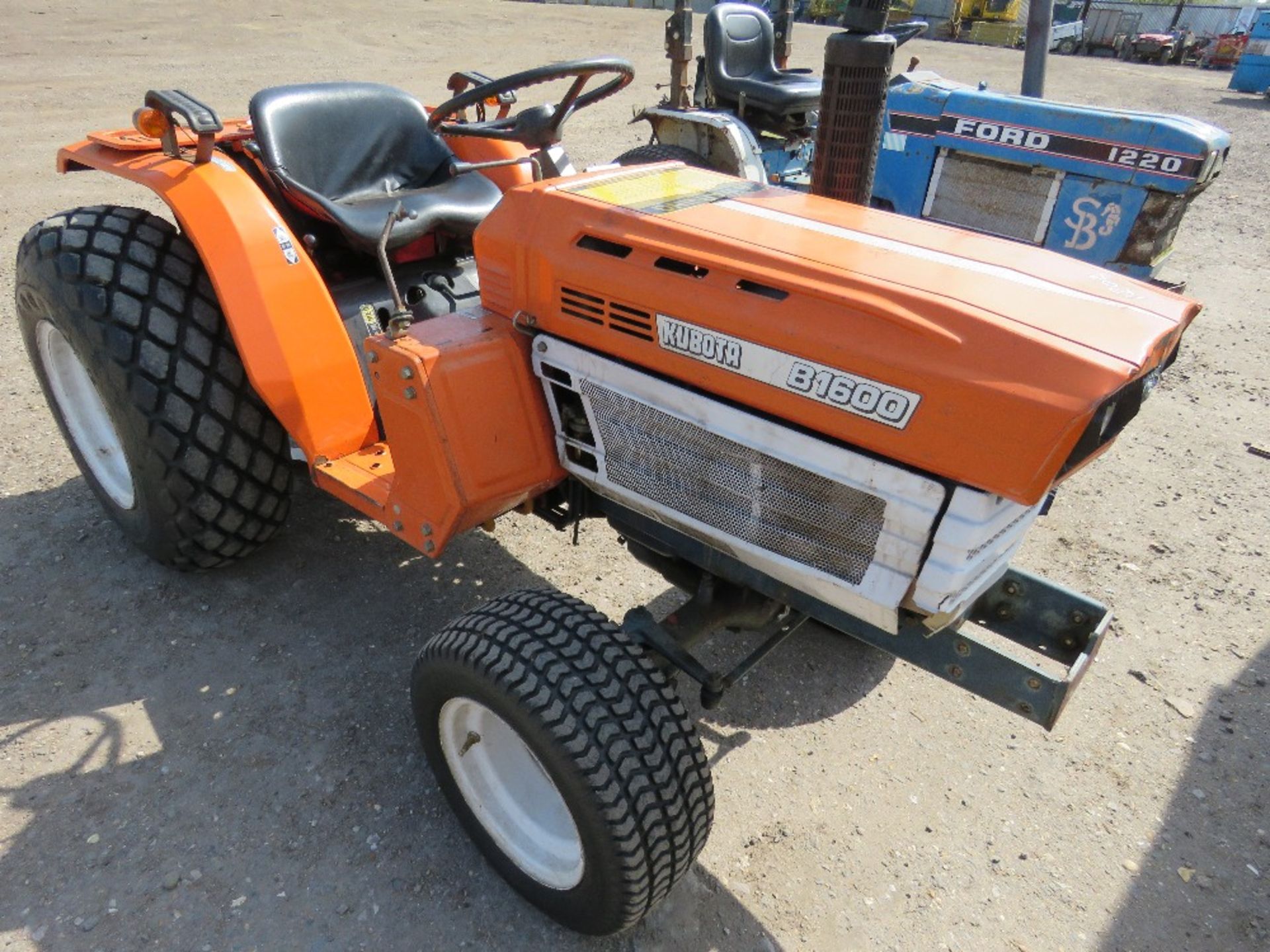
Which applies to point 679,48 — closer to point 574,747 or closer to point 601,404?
point 601,404

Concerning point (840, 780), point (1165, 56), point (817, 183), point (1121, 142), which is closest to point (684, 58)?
point (1121, 142)

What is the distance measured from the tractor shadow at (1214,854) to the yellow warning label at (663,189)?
175 centimetres

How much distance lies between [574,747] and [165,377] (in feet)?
4.74

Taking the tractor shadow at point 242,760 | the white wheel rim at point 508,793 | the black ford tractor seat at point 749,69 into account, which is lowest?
the tractor shadow at point 242,760

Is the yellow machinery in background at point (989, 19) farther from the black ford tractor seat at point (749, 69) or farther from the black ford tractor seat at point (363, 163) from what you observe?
the black ford tractor seat at point (363, 163)

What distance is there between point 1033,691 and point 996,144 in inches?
150

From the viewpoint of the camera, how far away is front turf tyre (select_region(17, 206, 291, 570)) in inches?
86.5

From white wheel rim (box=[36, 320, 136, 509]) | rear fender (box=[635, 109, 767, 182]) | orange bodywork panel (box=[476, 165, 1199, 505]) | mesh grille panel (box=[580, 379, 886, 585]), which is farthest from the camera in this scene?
rear fender (box=[635, 109, 767, 182])

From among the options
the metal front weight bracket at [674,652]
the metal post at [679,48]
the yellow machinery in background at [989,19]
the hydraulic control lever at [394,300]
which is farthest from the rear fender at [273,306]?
the yellow machinery in background at [989,19]

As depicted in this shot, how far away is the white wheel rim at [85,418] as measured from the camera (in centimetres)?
267

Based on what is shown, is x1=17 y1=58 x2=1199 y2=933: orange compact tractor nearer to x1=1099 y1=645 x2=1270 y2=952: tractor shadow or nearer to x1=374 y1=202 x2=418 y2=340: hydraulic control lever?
x1=374 y1=202 x2=418 y2=340: hydraulic control lever

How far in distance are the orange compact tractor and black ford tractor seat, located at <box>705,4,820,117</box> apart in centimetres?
360

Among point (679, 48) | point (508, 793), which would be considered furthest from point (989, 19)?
point (508, 793)

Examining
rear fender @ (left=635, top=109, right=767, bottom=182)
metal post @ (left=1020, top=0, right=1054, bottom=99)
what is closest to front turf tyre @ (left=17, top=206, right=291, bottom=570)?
rear fender @ (left=635, top=109, right=767, bottom=182)
